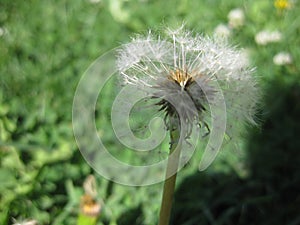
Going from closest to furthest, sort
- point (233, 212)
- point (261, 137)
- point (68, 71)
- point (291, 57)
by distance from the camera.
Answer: point (233, 212), point (261, 137), point (68, 71), point (291, 57)

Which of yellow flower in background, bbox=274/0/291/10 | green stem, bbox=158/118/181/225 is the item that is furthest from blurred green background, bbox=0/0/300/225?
green stem, bbox=158/118/181/225

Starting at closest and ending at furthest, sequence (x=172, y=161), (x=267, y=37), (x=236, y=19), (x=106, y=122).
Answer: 1. (x=172, y=161)
2. (x=106, y=122)
3. (x=267, y=37)
4. (x=236, y=19)

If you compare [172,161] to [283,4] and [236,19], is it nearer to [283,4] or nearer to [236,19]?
[236,19]

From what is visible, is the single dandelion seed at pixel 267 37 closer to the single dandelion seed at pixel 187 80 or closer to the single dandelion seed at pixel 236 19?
the single dandelion seed at pixel 236 19

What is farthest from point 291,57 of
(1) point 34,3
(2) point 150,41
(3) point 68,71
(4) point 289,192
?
(2) point 150,41

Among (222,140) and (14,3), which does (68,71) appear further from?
(222,140)

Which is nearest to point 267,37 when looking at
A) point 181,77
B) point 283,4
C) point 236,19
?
point 236,19
